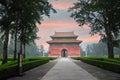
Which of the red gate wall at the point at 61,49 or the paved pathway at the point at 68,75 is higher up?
the red gate wall at the point at 61,49

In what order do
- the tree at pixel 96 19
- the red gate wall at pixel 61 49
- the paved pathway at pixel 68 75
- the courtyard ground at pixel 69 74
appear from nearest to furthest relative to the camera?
the paved pathway at pixel 68 75 < the courtyard ground at pixel 69 74 < the tree at pixel 96 19 < the red gate wall at pixel 61 49

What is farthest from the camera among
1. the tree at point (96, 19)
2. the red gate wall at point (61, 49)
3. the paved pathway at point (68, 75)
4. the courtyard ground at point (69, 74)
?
the red gate wall at point (61, 49)

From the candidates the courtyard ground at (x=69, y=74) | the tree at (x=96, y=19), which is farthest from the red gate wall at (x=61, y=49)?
the courtyard ground at (x=69, y=74)

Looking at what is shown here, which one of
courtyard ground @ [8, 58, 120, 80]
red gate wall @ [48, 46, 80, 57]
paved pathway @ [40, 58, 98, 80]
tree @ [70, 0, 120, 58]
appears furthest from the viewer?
red gate wall @ [48, 46, 80, 57]

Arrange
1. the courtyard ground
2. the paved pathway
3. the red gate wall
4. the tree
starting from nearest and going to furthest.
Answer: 1. the paved pathway
2. the courtyard ground
3. the tree
4. the red gate wall

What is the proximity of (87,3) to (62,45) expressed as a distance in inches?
1911

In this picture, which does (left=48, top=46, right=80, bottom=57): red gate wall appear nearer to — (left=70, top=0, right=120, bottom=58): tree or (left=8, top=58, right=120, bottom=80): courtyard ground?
(left=70, top=0, right=120, bottom=58): tree

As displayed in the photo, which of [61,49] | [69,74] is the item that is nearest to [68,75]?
[69,74]

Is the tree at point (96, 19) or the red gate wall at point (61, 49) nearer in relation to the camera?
the tree at point (96, 19)

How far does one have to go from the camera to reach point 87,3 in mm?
37000

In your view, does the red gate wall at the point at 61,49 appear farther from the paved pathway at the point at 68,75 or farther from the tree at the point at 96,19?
the paved pathway at the point at 68,75

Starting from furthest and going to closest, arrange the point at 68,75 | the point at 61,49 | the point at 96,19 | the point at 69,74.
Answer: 1. the point at 61,49
2. the point at 96,19
3. the point at 69,74
4. the point at 68,75

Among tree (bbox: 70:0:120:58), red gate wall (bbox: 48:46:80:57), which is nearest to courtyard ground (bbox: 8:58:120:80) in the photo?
tree (bbox: 70:0:120:58)

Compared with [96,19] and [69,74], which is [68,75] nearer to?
[69,74]
